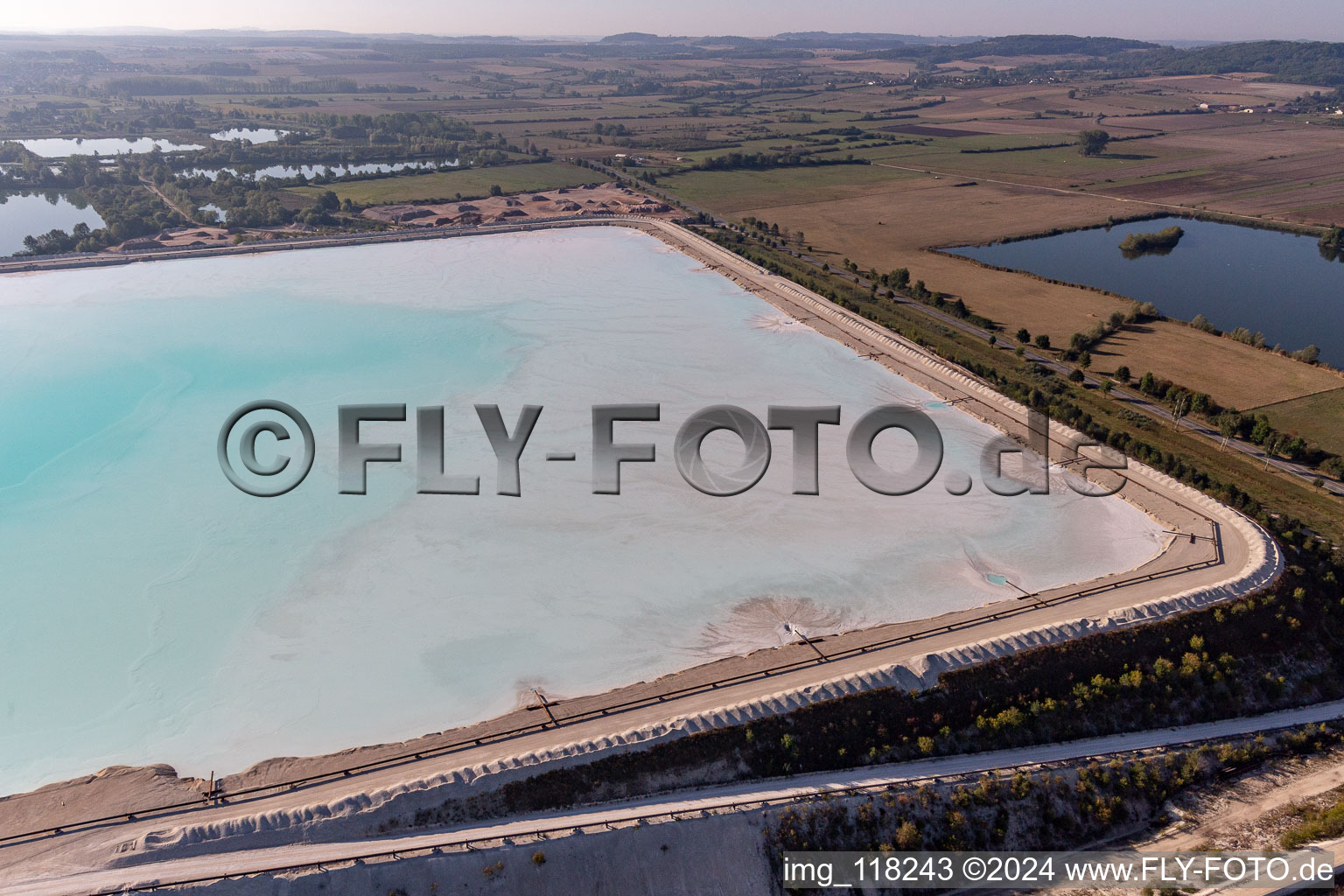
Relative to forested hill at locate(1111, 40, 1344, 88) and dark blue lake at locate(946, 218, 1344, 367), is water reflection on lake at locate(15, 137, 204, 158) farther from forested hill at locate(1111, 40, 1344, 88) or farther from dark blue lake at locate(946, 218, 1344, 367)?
forested hill at locate(1111, 40, 1344, 88)

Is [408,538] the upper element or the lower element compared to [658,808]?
upper

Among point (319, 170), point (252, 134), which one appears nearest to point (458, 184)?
point (319, 170)

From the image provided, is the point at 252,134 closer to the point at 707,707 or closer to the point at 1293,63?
the point at 707,707

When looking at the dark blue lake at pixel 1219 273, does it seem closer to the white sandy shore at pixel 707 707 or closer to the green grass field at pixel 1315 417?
the green grass field at pixel 1315 417

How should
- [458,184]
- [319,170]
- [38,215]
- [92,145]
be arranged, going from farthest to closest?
[92,145]
[319,170]
[458,184]
[38,215]

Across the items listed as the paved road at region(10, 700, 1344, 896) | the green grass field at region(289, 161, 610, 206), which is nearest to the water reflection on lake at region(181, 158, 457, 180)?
the green grass field at region(289, 161, 610, 206)

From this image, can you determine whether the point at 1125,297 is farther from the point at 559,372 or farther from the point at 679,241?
the point at 559,372

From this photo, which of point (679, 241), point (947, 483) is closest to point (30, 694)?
point (947, 483)
